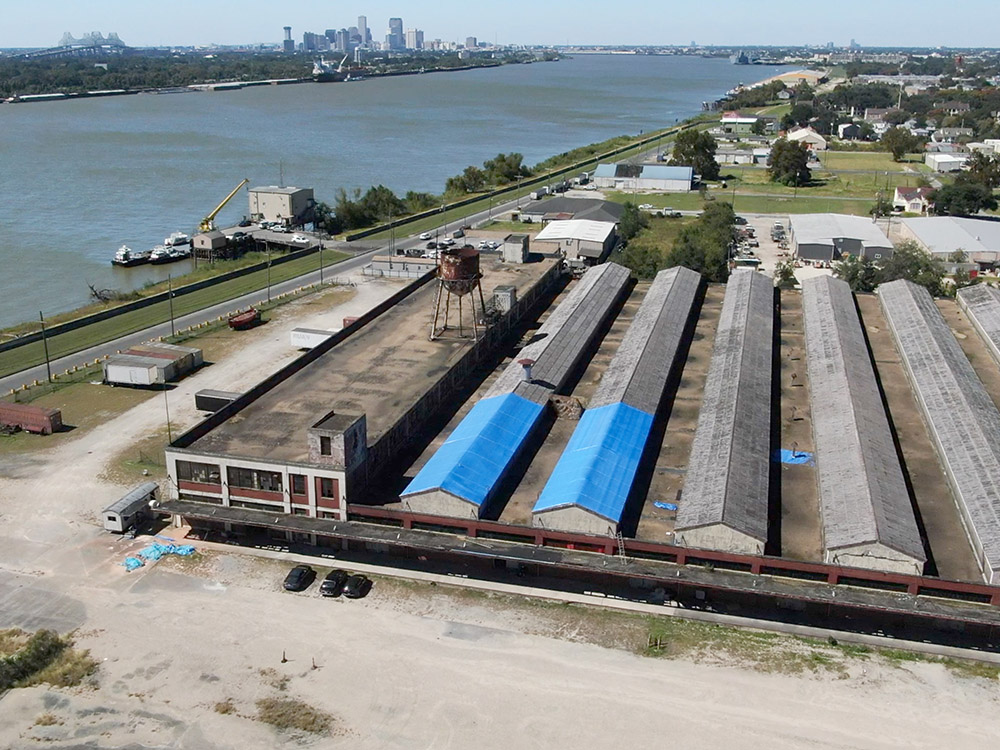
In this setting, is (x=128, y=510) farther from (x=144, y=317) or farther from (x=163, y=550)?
(x=144, y=317)

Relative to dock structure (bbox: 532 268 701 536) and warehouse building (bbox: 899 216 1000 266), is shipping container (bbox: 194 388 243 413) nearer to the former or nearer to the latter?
dock structure (bbox: 532 268 701 536)

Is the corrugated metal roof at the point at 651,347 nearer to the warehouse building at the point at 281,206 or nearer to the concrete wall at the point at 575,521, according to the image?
the concrete wall at the point at 575,521

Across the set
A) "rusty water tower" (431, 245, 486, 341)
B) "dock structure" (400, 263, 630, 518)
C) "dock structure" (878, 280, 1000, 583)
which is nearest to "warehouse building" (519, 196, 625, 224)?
"dock structure" (400, 263, 630, 518)

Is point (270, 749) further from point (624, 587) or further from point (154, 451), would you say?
point (154, 451)

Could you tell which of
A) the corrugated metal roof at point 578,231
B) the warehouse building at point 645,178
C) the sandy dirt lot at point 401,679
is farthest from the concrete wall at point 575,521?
the warehouse building at point 645,178

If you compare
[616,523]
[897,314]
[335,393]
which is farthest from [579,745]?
[897,314]

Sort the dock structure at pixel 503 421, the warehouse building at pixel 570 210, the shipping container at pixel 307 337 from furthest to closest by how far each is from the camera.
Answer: the warehouse building at pixel 570 210
the shipping container at pixel 307 337
the dock structure at pixel 503 421
